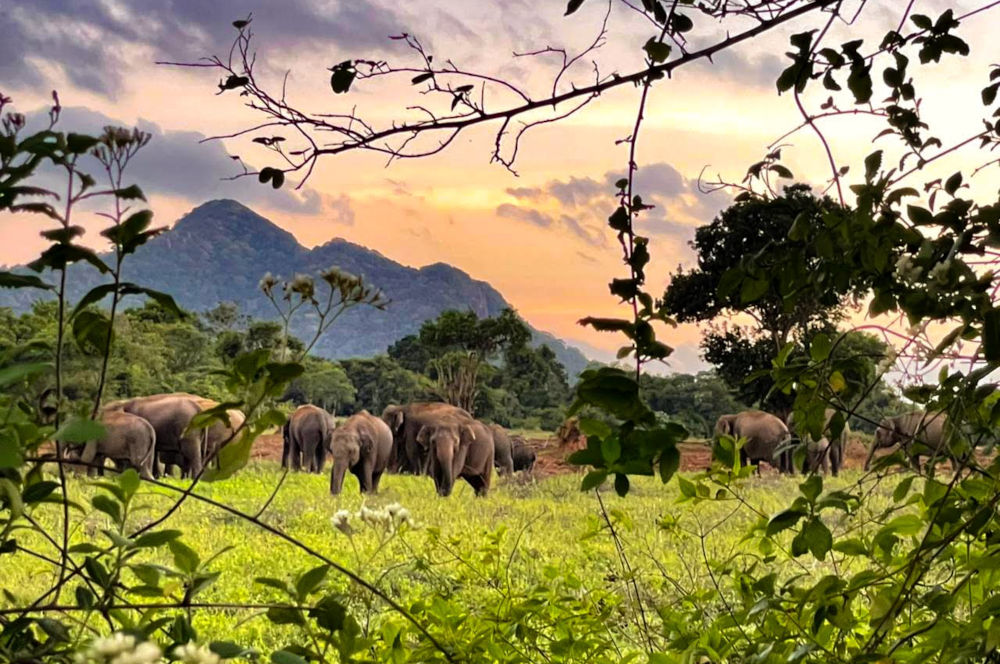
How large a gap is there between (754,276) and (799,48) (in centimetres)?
32

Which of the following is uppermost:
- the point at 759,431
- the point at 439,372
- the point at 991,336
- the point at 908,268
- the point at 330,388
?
the point at 439,372

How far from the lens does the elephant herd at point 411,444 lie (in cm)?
1202

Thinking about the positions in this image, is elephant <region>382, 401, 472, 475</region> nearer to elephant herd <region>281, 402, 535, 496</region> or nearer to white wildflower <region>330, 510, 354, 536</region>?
elephant herd <region>281, 402, 535, 496</region>

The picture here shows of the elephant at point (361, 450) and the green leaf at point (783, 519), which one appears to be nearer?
the green leaf at point (783, 519)

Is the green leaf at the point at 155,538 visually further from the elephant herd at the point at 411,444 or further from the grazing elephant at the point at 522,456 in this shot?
the grazing elephant at the point at 522,456

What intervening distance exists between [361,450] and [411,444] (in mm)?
1807

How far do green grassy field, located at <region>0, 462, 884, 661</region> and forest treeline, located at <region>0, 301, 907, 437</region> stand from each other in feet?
17.4

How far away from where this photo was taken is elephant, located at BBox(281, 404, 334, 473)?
14.5m

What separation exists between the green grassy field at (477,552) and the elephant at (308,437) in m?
1.12

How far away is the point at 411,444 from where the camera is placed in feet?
45.9

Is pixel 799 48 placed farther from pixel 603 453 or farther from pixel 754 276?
pixel 603 453

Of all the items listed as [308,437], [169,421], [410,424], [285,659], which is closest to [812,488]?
[285,659]

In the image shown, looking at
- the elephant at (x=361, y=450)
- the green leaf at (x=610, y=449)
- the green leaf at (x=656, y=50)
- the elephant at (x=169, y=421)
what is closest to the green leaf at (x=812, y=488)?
the green leaf at (x=610, y=449)

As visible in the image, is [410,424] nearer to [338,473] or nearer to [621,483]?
[338,473]
